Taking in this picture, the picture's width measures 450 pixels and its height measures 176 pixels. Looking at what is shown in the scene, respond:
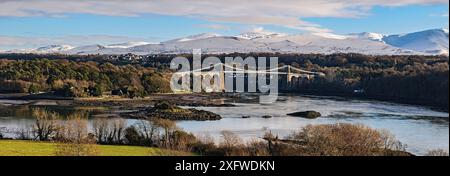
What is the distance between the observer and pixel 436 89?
47.1 ft

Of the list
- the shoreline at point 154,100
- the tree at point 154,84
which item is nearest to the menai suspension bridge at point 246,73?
the tree at point 154,84

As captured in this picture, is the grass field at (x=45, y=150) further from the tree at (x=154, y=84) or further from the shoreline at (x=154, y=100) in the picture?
the tree at (x=154, y=84)

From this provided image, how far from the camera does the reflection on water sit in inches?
526

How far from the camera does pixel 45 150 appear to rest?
10.3 m

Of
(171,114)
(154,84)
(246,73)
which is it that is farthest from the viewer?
(246,73)

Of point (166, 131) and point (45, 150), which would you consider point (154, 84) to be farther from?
point (45, 150)

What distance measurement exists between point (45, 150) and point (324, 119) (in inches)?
360

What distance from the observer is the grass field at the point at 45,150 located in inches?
381

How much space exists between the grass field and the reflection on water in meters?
3.10

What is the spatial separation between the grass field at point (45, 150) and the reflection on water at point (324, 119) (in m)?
3.10

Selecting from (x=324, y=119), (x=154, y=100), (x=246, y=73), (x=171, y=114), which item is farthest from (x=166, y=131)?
(x=246, y=73)

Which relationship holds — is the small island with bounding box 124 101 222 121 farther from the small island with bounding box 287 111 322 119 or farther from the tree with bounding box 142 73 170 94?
the tree with bounding box 142 73 170 94
